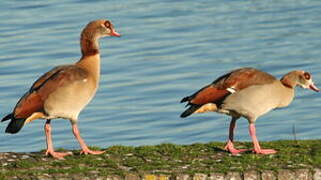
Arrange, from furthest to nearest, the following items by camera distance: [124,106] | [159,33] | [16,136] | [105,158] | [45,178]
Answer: [159,33], [124,106], [16,136], [105,158], [45,178]

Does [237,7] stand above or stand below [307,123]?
above

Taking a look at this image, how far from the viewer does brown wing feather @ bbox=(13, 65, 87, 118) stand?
12.2 metres

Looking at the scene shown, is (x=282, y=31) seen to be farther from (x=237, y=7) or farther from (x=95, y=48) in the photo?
(x=95, y=48)

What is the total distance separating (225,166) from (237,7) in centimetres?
1900

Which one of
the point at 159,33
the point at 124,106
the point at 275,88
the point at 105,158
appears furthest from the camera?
the point at 159,33

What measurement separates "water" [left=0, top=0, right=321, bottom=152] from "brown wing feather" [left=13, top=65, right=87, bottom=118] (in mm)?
6090

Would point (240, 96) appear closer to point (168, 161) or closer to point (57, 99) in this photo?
point (168, 161)

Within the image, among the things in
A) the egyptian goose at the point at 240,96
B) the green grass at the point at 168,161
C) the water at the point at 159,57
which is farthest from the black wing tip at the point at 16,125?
the water at the point at 159,57

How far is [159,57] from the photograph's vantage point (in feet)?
80.3

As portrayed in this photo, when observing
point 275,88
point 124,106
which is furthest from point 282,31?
point 275,88

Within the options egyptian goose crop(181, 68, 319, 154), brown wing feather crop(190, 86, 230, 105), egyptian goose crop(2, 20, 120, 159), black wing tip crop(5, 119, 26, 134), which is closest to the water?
egyptian goose crop(181, 68, 319, 154)

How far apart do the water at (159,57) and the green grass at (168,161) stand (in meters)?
6.12

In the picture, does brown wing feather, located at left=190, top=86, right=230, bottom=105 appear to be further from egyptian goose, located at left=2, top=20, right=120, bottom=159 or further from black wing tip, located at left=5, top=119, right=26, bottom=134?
black wing tip, located at left=5, top=119, right=26, bottom=134

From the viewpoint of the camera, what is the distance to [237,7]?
3019 cm
